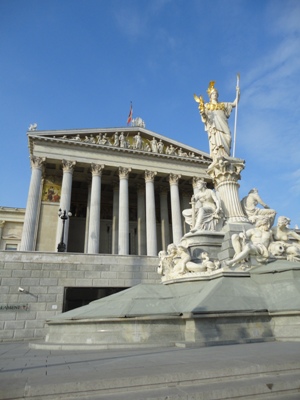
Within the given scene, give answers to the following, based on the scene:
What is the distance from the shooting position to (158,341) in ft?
25.5

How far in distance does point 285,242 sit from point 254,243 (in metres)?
1.79

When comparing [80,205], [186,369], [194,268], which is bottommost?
[186,369]

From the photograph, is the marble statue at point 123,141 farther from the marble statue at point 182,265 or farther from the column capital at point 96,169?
the marble statue at point 182,265

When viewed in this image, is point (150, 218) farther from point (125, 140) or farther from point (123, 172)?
point (125, 140)

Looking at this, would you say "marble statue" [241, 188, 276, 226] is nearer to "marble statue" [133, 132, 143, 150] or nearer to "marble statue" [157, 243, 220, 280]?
"marble statue" [157, 243, 220, 280]

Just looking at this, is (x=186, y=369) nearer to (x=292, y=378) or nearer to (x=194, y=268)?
(x=292, y=378)

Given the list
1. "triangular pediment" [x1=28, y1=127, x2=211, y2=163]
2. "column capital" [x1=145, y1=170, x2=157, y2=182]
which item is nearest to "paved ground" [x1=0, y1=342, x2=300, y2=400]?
"column capital" [x1=145, y1=170, x2=157, y2=182]

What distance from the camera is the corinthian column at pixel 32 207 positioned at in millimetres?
29703

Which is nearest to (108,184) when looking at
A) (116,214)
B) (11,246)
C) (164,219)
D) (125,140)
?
(116,214)

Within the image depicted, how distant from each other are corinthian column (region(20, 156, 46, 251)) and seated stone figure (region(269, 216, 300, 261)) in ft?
80.3

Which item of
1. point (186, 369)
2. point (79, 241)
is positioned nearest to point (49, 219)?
point (79, 241)

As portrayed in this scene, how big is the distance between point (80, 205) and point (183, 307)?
1544 inches

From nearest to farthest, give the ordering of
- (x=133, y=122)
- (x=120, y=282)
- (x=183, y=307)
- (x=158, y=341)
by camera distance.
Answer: (x=158, y=341), (x=183, y=307), (x=120, y=282), (x=133, y=122)

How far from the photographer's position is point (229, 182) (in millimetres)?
14562
